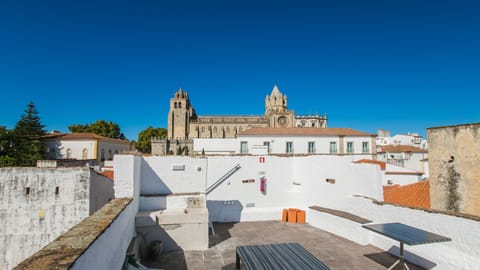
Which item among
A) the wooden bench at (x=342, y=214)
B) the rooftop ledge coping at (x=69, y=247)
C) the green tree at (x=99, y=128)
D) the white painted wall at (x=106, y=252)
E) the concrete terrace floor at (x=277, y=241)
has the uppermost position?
the green tree at (x=99, y=128)

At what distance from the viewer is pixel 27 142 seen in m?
31.9

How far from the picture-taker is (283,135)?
22.8m

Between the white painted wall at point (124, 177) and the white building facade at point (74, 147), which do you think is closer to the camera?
the white painted wall at point (124, 177)

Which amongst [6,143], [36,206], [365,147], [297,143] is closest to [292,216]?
[36,206]

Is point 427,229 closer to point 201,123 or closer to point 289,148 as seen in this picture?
point 289,148

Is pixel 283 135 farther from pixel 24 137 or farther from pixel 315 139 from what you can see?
pixel 24 137

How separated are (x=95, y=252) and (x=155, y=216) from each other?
15.0 ft

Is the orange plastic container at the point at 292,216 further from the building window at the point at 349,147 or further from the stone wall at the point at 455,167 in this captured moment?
the building window at the point at 349,147

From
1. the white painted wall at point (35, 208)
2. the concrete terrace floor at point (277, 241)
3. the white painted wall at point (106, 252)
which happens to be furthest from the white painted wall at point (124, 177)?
the white painted wall at point (35, 208)

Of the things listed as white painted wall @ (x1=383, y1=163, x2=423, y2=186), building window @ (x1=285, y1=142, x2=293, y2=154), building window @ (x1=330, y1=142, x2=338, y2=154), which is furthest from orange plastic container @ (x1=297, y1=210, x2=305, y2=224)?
building window @ (x1=330, y1=142, x2=338, y2=154)

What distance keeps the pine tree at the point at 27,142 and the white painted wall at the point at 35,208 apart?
79.8 feet

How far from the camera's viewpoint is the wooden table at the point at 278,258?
4094 millimetres

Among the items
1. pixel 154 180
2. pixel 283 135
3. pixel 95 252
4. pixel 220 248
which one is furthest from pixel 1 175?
pixel 283 135

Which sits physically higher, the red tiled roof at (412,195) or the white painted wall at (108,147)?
the white painted wall at (108,147)
